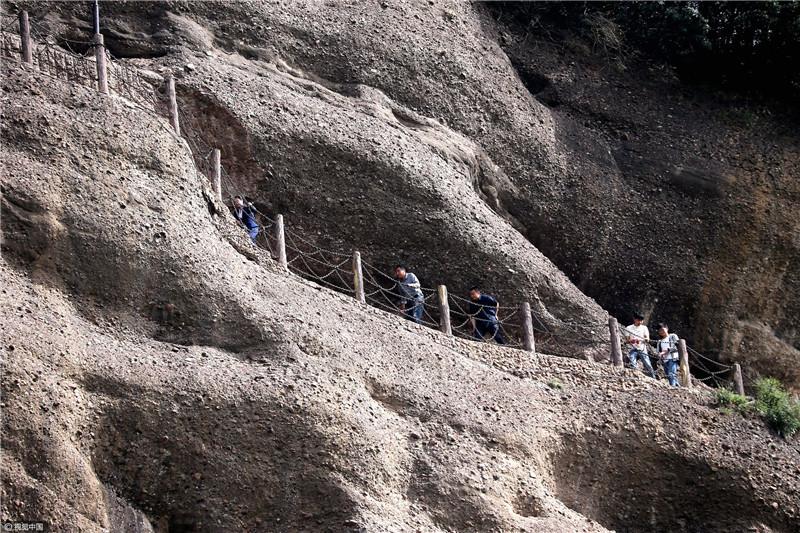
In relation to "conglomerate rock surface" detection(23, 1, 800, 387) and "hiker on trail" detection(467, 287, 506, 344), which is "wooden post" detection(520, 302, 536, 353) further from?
"conglomerate rock surface" detection(23, 1, 800, 387)

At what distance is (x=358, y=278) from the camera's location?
2503 cm

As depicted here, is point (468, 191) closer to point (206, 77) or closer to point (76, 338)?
point (206, 77)

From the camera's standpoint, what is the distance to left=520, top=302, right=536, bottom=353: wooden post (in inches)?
1016

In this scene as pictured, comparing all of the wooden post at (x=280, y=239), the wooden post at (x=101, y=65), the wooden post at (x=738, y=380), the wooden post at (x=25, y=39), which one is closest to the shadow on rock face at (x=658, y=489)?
the wooden post at (x=738, y=380)

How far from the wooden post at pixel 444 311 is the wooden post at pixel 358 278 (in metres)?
1.24

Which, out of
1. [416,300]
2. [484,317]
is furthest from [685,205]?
[416,300]

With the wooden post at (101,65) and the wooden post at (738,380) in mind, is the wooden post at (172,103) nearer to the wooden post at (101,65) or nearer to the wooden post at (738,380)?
the wooden post at (101,65)

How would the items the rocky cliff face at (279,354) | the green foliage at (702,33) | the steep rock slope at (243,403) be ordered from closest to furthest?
the steep rock slope at (243,403) < the rocky cliff face at (279,354) < the green foliage at (702,33)

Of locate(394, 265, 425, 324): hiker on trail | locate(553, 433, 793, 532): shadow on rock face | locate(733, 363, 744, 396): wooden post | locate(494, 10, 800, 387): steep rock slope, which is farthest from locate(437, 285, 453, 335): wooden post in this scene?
locate(733, 363, 744, 396): wooden post

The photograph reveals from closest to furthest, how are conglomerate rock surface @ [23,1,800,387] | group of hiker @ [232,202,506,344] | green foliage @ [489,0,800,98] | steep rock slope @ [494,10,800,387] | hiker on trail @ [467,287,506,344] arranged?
group of hiker @ [232,202,506,344] → hiker on trail @ [467,287,506,344] → conglomerate rock surface @ [23,1,800,387] → steep rock slope @ [494,10,800,387] → green foliage @ [489,0,800,98]

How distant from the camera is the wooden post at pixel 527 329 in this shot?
25.8m

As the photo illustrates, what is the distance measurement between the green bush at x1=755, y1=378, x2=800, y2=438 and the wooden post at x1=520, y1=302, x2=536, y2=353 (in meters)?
3.60

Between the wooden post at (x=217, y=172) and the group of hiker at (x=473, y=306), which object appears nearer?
the wooden post at (x=217, y=172)

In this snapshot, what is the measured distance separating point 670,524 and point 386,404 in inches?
196
